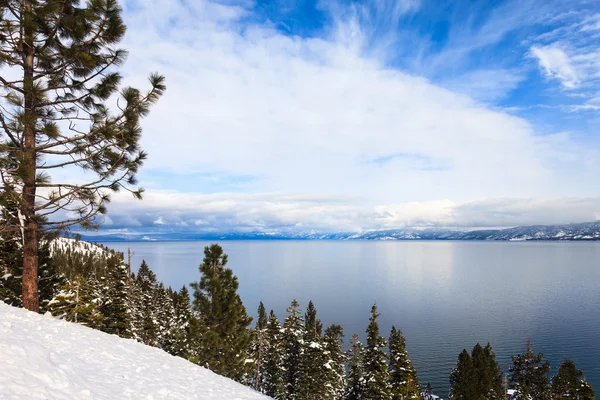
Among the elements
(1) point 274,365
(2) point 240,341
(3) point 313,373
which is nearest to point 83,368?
(2) point 240,341

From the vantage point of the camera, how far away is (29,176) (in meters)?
8.92

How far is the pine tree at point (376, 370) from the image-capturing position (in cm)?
2953

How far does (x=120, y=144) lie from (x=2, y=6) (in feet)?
15.4

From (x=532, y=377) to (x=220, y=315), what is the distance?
164 ft

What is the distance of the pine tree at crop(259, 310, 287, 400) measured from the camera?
41.3 meters

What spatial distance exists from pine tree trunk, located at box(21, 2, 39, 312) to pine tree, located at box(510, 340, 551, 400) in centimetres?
5860

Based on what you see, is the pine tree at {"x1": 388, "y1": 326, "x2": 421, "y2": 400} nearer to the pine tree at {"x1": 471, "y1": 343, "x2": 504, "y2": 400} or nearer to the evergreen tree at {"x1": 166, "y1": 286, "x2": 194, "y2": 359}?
the pine tree at {"x1": 471, "y1": 343, "x2": 504, "y2": 400}

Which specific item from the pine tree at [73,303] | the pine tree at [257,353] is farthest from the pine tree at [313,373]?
the pine tree at [73,303]

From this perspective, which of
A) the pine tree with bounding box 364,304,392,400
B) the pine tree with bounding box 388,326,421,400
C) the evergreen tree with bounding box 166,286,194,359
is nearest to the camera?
the pine tree with bounding box 364,304,392,400

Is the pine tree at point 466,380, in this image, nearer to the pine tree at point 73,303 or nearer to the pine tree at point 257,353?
the pine tree at point 257,353

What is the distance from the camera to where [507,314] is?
89625 millimetres

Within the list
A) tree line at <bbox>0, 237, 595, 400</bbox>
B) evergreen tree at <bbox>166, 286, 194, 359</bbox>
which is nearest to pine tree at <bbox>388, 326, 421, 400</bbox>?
tree line at <bbox>0, 237, 595, 400</bbox>

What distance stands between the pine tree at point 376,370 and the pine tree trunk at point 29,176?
26.7m

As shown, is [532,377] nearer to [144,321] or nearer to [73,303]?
[144,321]
